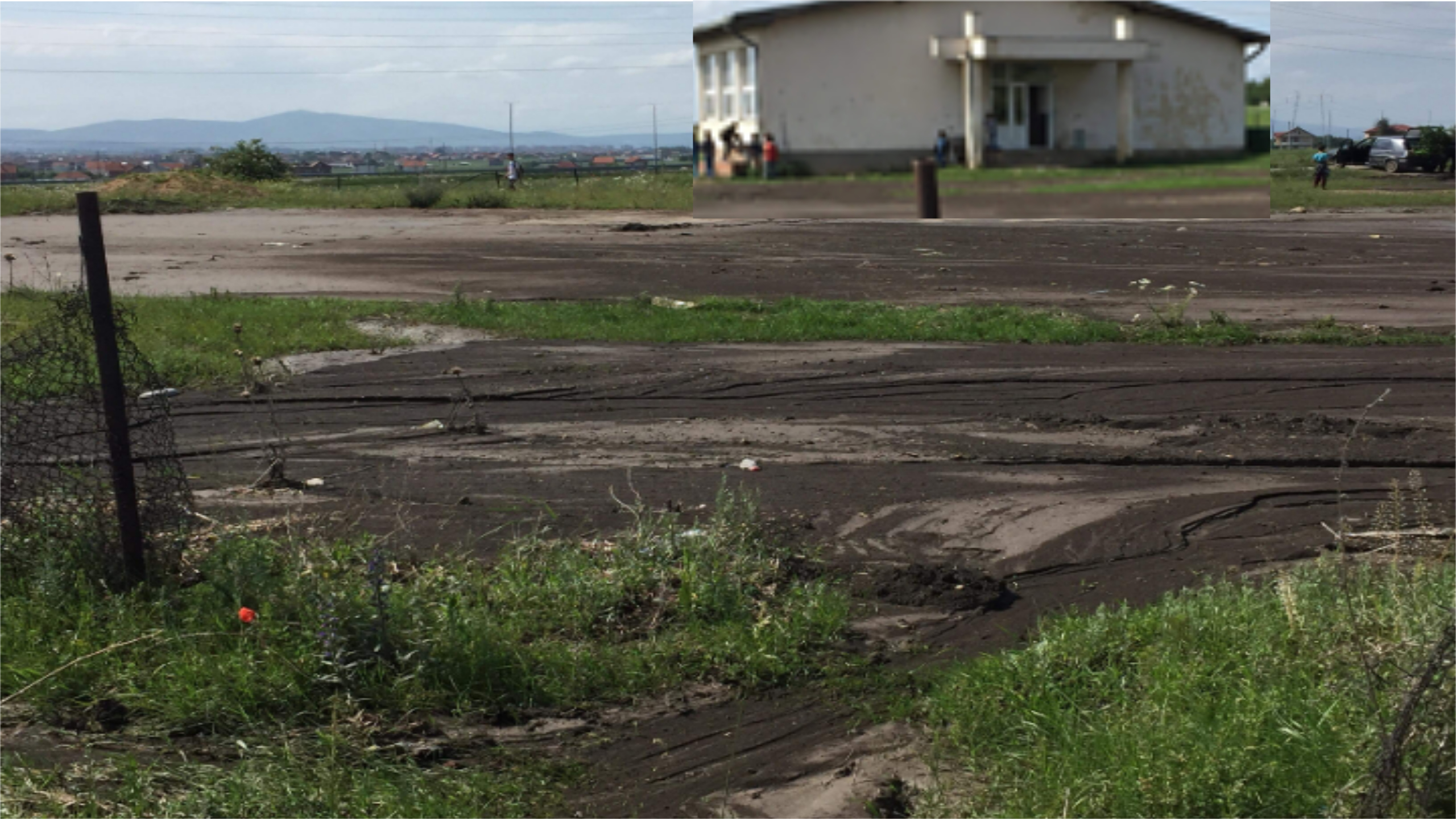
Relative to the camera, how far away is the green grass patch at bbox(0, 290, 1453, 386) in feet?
45.5

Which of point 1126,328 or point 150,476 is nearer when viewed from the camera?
point 150,476

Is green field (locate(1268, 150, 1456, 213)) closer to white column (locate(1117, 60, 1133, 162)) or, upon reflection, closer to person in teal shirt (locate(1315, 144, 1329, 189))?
person in teal shirt (locate(1315, 144, 1329, 189))

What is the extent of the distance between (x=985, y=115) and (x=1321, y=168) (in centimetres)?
144

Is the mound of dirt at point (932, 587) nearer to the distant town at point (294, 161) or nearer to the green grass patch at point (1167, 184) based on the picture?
the distant town at point (294, 161)

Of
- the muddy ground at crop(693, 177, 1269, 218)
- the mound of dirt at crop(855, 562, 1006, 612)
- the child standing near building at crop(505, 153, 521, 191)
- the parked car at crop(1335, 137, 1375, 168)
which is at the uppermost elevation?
the child standing near building at crop(505, 153, 521, 191)

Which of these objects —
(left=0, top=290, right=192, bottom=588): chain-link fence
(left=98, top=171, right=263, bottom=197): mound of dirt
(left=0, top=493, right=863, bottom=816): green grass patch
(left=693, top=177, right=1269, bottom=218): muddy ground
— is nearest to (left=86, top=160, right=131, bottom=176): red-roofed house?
(left=0, top=290, right=192, bottom=588): chain-link fence

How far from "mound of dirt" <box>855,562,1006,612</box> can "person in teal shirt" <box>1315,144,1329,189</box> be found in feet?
9.97

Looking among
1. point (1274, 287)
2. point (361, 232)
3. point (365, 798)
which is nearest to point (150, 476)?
point (365, 798)

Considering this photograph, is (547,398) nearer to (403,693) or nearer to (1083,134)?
(403,693)

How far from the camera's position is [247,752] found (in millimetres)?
5008

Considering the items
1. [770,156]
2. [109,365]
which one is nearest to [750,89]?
[770,156]

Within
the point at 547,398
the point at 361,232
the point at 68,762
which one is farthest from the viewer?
the point at 361,232

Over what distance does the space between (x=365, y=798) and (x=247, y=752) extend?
0.62 meters

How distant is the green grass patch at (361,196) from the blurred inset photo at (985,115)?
24.8m
